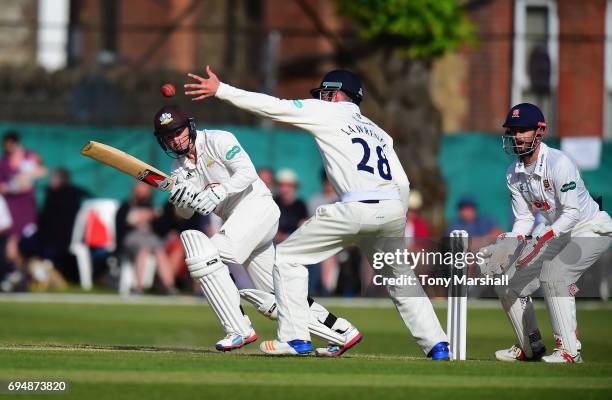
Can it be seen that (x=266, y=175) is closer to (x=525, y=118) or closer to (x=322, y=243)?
(x=525, y=118)

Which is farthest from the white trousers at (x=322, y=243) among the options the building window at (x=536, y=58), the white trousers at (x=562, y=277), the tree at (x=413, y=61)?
the building window at (x=536, y=58)

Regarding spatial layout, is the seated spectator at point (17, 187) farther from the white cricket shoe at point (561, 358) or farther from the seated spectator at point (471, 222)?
the white cricket shoe at point (561, 358)

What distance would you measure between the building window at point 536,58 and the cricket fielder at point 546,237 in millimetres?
14552

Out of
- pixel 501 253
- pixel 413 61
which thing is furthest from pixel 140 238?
pixel 501 253

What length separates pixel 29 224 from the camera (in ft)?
63.0

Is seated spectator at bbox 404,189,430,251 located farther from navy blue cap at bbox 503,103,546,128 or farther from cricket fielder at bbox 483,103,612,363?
navy blue cap at bbox 503,103,546,128

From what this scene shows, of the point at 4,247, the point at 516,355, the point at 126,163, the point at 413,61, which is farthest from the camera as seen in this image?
the point at 413,61

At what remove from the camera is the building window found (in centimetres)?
2456

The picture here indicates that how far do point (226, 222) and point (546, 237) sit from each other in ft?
7.94

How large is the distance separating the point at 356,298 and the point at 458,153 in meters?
3.14

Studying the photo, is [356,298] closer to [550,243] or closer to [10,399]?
[550,243]

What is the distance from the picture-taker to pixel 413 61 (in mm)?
20625

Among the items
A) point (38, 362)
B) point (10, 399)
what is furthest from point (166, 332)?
point (10, 399)

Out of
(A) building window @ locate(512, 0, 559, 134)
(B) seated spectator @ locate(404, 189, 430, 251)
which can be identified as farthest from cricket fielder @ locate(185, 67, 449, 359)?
(A) building window @ locate(512, 0, 559, 134)
